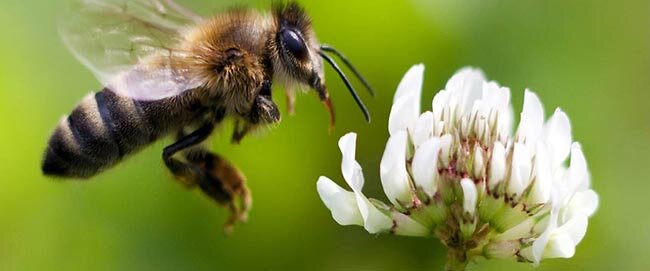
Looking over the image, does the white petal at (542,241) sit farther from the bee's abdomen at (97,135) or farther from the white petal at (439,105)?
the bee's abdomen at (97,135)

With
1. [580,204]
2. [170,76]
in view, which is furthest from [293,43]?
[580,204]

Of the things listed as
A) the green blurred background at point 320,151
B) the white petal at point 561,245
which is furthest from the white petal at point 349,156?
the green blurred background at point 320,151

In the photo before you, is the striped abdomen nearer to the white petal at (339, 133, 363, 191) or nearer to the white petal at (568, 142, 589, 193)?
the white petal at (339, 133, 363, 191)

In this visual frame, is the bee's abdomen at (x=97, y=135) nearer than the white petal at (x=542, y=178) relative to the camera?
No

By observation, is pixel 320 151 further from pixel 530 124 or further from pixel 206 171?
pixel 530 124

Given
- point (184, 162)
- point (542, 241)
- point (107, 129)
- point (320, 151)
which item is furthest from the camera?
point (320, 151)

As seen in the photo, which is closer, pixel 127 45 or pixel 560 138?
pixel 560 138

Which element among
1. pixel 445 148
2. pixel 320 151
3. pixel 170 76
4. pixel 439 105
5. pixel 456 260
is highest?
pixel 320 151

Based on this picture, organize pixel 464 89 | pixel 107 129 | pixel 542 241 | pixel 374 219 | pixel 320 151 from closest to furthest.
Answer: pixel 542 241 < pixel 374 219 < pixel 464 89 < pixel 107 129 < pixel 320 151
